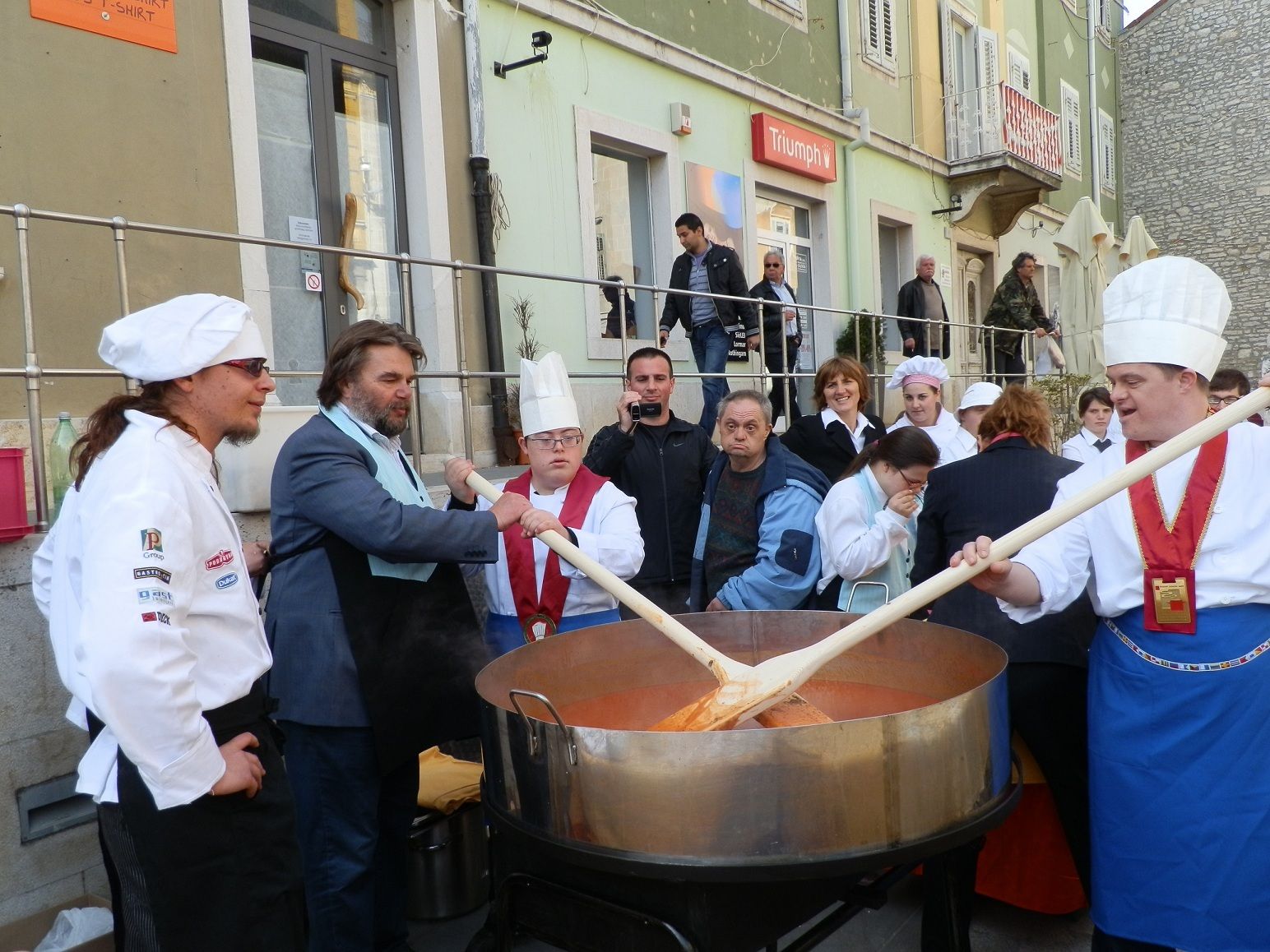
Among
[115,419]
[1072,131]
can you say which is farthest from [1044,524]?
[1072,131]

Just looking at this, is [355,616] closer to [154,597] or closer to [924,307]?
[154,597]

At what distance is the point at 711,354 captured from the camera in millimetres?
7664

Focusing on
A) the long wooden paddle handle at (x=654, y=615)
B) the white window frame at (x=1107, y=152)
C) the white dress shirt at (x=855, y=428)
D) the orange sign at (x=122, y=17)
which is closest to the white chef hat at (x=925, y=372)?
the white dress shirt at (x=855, y=428)

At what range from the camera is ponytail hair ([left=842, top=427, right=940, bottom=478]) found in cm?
370

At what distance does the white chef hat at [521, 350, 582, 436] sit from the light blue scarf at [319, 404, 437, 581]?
2.10ft

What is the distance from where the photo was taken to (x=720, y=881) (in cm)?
180

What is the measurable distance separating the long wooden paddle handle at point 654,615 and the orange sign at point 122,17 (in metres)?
4.46

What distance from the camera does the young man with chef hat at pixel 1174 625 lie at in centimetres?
233

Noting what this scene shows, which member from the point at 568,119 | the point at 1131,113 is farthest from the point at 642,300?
the point at 1131,113

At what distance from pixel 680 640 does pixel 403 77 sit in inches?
244

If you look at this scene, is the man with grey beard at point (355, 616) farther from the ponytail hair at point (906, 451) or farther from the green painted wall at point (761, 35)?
the green painted wall at point (761, 35)

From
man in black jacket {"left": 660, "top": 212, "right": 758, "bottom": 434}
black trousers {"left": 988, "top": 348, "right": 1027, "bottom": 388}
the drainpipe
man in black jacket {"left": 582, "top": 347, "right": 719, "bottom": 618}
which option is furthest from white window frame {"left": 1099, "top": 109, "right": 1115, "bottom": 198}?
man in black jacket {"left": 582, "top": 347, "right": 719, "bottom": 618}

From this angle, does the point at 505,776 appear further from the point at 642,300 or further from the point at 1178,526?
the point at 642,300

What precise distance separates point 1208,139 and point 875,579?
918 inches
